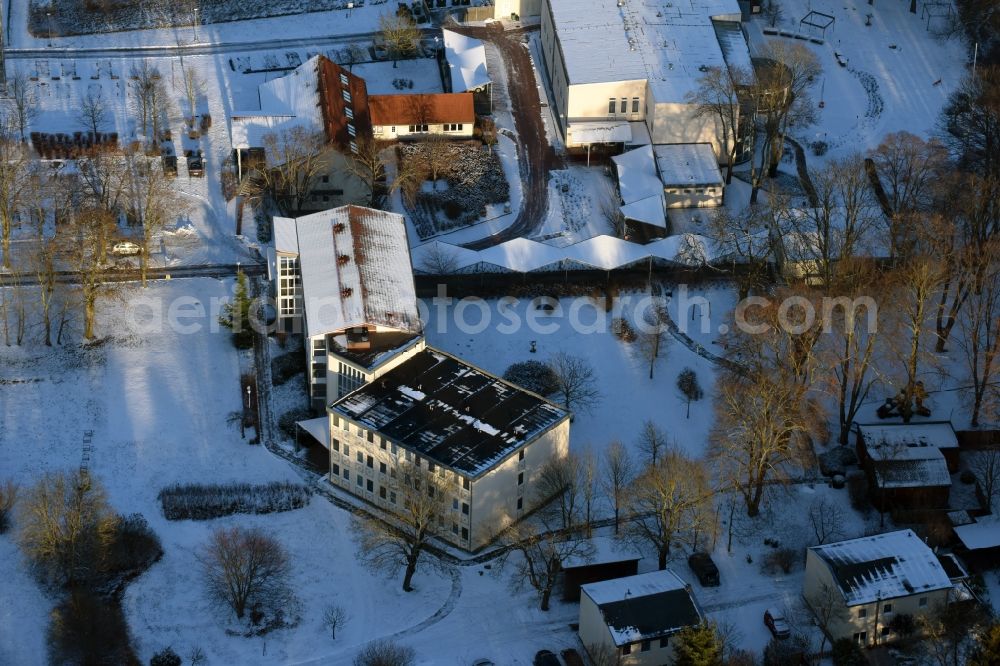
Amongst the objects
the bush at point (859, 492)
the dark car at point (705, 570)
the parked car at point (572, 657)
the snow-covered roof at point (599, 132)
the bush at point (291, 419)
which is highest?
the snow-covered roof at point (599, 132)

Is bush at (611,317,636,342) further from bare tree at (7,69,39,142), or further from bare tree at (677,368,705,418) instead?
bare tree at (7,69,39,142)

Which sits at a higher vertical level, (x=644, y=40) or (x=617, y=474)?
(x=644, y=40)

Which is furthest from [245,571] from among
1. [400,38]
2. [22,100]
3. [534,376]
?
[400,38]

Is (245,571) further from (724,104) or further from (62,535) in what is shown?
(724,104)

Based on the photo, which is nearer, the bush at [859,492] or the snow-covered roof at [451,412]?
the snow-covered roof at [451,412]

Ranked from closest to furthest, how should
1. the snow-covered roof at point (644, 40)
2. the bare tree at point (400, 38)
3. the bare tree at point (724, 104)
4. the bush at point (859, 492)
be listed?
the bush at point (859, 492)
the bare tree at point (724, 104)
the snow-covered roof at point (644, 40)
the bare tree at point (400, 38)

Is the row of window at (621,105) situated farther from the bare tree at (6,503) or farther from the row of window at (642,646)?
the bare tree at (6,503)

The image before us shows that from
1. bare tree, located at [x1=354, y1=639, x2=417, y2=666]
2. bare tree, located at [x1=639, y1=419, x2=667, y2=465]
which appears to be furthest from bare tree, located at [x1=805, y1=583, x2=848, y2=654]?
bare tree, located at [x1=354, y1=639, x2=417, y2=666]

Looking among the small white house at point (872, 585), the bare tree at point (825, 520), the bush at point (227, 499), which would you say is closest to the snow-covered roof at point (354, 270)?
the bush at point (227, 499)
